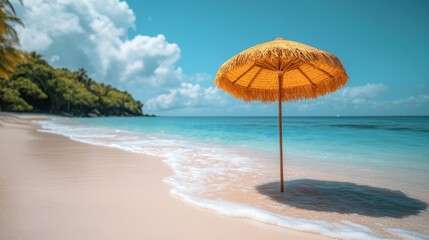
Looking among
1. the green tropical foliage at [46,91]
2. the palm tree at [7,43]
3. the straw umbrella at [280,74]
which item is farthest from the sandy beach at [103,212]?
the green tropical foliage at [46,91]

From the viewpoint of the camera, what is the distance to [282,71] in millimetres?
4293

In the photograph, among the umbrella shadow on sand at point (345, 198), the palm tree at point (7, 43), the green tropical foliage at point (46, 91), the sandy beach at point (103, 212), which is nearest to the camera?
the sandy beach at point (103, 212)

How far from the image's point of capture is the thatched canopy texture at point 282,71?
3.54 meters

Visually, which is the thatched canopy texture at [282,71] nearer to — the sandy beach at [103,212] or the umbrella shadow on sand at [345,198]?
the umbrella shadow on sand at [345,198]

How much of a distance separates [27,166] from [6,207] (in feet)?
9.42

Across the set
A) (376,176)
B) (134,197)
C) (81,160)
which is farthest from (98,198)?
(376,176)

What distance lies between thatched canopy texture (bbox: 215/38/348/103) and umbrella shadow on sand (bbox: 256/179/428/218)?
173cm

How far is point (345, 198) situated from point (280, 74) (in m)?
2.23

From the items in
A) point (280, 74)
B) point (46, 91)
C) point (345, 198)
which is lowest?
point (345, 198)

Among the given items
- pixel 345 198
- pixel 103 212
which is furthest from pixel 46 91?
pixel 345 198

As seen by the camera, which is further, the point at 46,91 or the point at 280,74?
the point at 46,91

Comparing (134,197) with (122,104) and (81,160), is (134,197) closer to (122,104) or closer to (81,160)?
(81,160)

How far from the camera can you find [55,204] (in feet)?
10.4

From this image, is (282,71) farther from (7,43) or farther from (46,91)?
(46,91)
